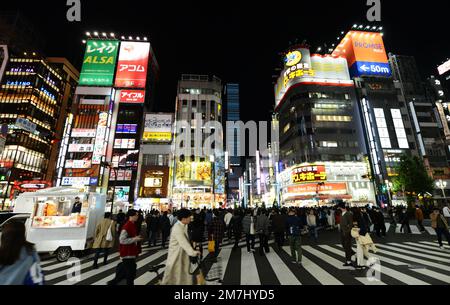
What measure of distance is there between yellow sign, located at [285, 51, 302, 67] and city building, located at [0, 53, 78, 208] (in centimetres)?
6123

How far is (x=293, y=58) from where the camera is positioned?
56031 mm

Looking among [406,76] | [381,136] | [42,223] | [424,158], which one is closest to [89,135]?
[42,223]

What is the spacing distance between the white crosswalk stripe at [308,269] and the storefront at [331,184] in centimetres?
3689

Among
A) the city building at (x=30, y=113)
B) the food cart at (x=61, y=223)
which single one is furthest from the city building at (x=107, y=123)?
the food cart at (x=61, y=223)

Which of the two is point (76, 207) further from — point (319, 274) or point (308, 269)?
point (319, 274)

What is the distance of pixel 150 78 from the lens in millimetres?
74062

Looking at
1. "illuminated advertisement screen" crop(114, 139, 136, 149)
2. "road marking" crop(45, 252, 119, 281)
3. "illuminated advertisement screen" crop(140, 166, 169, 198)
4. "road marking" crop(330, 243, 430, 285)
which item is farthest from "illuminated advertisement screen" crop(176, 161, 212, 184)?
"road marking" crop(330, 243, 430, 285)

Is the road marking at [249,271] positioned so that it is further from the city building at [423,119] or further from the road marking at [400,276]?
the city building at [423,119]

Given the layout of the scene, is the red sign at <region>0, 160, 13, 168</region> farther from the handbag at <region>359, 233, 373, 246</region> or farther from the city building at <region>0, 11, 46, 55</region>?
the handbag at <region>359, 233, 373, 246</region>

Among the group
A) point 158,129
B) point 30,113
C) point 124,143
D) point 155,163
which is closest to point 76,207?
point 158,129

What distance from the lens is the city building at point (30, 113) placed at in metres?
45.9

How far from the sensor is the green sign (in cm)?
4209
